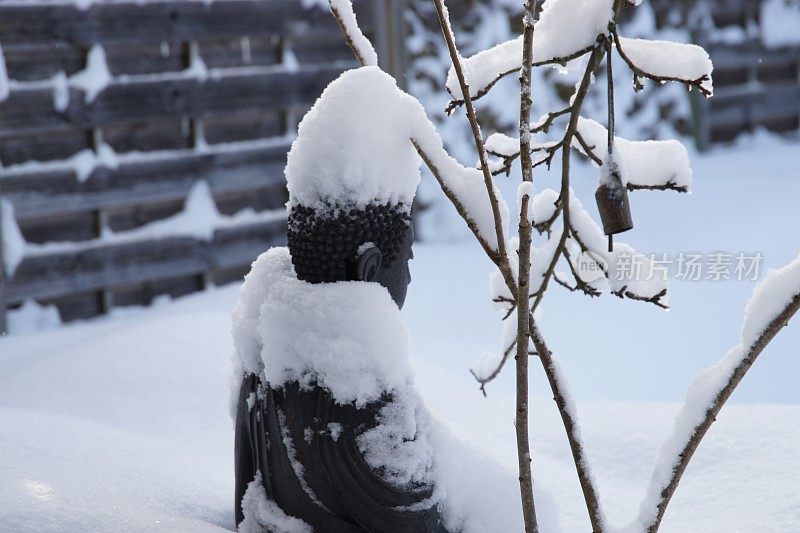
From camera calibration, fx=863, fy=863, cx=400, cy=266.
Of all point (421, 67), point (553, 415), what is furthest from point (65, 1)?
point (553, 415)

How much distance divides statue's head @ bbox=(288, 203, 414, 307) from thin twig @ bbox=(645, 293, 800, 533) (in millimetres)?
491

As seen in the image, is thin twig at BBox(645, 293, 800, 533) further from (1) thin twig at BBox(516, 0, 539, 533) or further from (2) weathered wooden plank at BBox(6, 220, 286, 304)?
(2) weathered wooden plank at BBox(6, 220, 286, 304)

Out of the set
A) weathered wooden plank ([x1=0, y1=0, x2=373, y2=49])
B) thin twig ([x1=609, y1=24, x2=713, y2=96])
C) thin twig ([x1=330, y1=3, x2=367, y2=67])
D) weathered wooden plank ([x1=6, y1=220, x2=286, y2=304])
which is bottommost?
weathered wooden plank ([x1=6, y1=220, x2=286, y2=304])

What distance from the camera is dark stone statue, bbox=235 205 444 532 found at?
120 centimetres

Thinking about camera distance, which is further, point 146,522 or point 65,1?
point 65,1

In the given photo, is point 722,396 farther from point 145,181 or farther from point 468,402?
point 145,181

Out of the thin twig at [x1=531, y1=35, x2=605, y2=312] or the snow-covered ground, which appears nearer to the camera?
the thin twig at [x1=531, y1=35, x2=605, y2=312]

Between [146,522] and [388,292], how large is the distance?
1.54ft

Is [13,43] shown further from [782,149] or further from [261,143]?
[782,149]

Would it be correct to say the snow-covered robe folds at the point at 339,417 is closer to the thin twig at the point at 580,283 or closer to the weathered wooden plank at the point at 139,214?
the thin twig at the point at 580,283

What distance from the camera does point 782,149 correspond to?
225 inches

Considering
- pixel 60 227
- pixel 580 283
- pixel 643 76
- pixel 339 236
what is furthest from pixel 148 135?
pixel 643 76

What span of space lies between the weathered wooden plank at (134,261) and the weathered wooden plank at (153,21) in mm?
842

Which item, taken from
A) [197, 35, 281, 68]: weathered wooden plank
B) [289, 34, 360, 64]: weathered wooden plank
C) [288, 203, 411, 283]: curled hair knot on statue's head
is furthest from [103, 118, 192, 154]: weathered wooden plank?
[288, 203, 411, 283]: curled hair knot on statue's head
